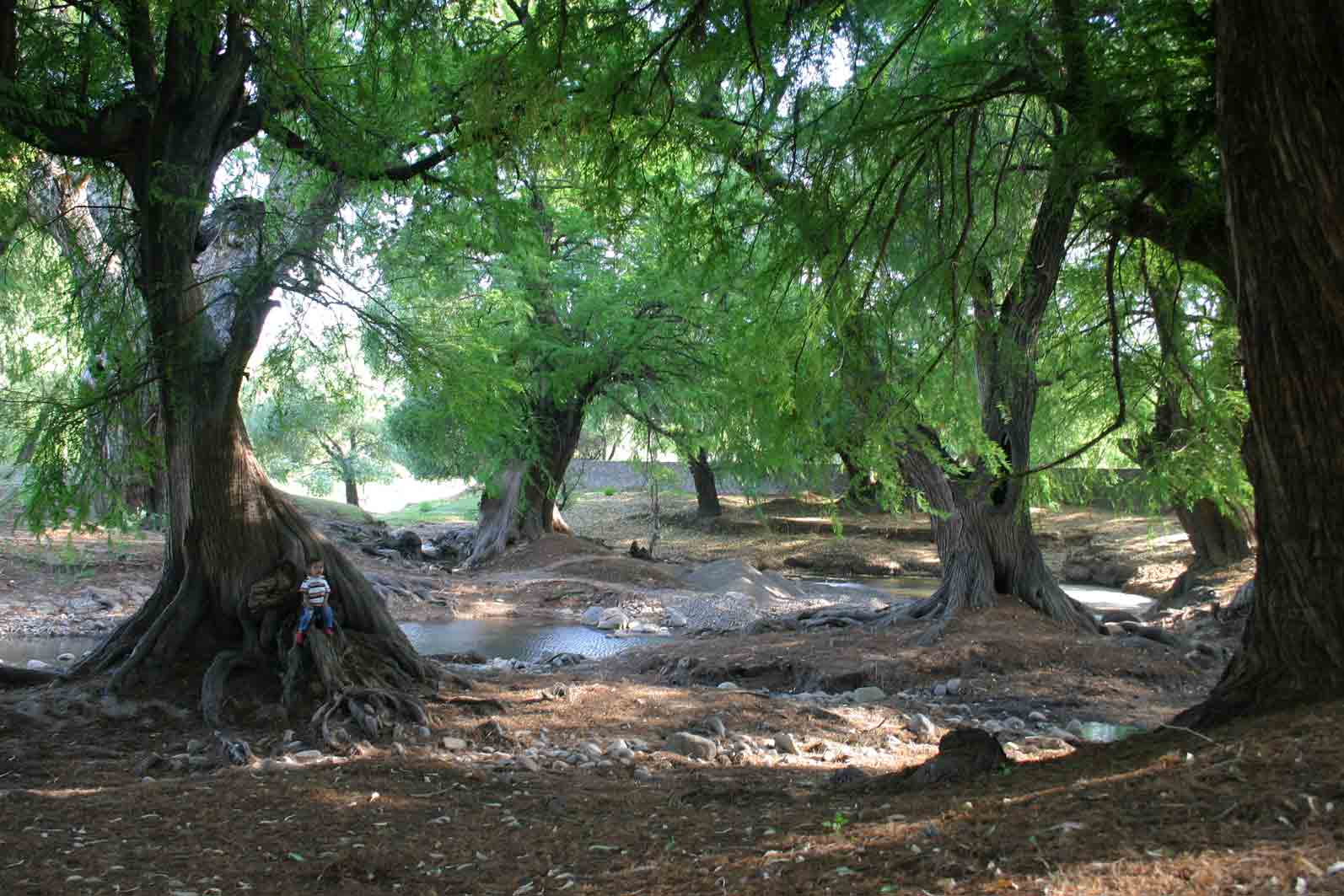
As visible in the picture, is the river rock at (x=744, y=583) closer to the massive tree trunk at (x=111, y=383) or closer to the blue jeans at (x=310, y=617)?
the blue jeans at (x=310, y=617)

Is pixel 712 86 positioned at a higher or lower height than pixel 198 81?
lower

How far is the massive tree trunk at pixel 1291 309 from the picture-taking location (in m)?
4.30

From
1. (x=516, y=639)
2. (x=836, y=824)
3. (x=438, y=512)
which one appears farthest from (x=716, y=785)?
(x=438, y=512)

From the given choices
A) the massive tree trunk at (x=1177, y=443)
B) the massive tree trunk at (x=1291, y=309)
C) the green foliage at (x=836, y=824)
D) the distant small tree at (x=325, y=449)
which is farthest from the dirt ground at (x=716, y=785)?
the distant small tree at (x=325, y=449)

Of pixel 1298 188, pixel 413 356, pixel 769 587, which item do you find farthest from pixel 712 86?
pixel 769 587

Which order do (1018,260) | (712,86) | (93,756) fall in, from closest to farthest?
1. (712,86)
2. (93,756)
3. (1018,260)

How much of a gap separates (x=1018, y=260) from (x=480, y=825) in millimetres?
7269

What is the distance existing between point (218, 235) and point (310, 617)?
3.48 meters

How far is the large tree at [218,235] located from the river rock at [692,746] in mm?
2503

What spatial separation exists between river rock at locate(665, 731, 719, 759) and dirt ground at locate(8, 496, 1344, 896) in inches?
4.2

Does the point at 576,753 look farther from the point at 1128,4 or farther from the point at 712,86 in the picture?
the point at 1128,4

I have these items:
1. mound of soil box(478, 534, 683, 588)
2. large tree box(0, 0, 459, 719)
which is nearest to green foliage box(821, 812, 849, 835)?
large tree box(0, 0, 459, 719)

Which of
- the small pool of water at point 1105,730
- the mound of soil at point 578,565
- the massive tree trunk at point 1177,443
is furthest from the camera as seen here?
the mound of soil at point 578,565

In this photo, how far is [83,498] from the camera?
7.83 m
